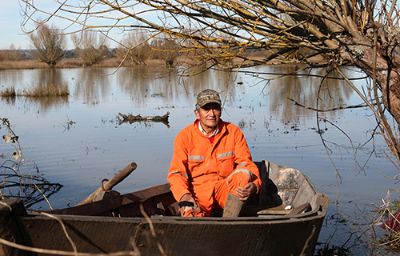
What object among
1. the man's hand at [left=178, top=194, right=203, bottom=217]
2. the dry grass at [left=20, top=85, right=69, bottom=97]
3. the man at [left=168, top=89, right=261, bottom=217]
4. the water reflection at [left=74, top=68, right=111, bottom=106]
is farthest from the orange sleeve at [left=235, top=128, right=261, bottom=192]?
the dry grass at [left=20, top=85, right=69, bottom=97]

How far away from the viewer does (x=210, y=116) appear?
214 inches

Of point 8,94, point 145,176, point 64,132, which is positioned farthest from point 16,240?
point 8,94

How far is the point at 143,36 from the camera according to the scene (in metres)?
6.32

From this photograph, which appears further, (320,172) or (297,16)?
(320,172)

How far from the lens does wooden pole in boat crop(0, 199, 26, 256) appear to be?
382 centimetres

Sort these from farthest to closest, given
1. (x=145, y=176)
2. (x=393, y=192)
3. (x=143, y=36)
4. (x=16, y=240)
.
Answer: (x=145, y=176) < (x=393, y=192) < (x=143, y=36) < (x=16, y=240)

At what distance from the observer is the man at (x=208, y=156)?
17.9ft

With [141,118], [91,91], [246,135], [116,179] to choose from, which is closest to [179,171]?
[116,179]

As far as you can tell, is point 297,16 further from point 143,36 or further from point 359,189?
point 359,189

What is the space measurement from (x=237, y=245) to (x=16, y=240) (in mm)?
1558

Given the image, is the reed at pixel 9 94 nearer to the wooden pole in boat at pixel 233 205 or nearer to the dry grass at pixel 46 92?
the dry grass at pixel 46 92

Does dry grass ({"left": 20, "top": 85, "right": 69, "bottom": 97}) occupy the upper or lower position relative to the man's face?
upper

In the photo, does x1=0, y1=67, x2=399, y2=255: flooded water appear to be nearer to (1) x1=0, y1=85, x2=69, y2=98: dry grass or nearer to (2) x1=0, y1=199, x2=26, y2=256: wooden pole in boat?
(1) x1=0, y1=85, x2=69, y2=98: dry grass

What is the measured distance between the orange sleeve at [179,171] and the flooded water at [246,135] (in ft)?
2.92
